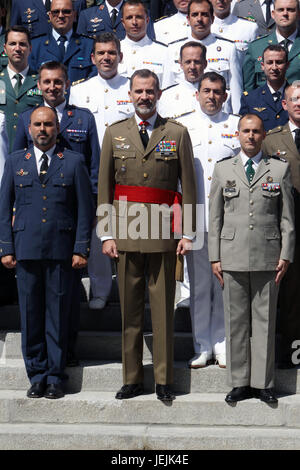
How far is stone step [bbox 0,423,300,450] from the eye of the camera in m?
5.48

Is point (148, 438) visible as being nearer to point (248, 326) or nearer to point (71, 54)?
point (248, 326)

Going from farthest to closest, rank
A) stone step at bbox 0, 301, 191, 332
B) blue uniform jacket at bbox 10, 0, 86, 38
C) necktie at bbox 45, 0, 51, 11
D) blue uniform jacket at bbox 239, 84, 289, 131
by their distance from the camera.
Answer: necktie at bbox 45, 0, 51, 11 < blue uniform jacket at bbox 10, 0, 86, 38 < blue uniform jacket at bbox 239, 84, 289, 131 < stone step at bbox 0, 301, 191, 332

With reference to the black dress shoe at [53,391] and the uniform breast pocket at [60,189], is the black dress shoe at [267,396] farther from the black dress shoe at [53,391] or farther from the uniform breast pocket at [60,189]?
the uniform breast pocket at [60,189]

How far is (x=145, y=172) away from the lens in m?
5.64

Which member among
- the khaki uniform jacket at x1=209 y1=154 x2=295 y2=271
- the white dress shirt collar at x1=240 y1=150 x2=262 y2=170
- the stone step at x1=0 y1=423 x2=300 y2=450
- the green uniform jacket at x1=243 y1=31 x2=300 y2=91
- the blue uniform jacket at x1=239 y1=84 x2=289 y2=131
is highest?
the green uniform jacket at x1=243 y1=31 x2=300 y2=91

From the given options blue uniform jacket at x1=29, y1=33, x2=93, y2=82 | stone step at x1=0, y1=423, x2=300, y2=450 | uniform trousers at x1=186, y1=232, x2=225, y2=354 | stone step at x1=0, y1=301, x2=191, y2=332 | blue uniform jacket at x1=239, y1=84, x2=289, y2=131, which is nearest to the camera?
stone step at x1=0, y1=423, x2=300, y2=450

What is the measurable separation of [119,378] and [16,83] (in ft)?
8.02

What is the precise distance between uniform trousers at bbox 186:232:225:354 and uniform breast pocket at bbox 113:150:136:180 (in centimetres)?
70

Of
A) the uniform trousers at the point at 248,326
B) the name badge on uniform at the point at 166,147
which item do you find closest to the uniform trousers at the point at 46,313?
the name badge on uniform at the point at 166,147

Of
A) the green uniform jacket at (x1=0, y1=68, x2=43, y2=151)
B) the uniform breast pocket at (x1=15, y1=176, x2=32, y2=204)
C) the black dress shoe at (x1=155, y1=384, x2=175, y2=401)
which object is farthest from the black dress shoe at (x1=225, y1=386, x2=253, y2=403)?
the green uniform jacket at (x1=0, y1=68, x2=43, y2=151)

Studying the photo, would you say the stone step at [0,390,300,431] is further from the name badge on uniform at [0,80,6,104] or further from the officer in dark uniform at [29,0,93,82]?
the officer in dark uniform at [29,0,93,82]

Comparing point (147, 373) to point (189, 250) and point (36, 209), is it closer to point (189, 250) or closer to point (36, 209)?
point (189, 250)

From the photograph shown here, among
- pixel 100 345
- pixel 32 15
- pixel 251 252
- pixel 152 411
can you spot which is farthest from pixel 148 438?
pixel 32 15

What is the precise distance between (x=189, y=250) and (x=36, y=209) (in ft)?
3.34
